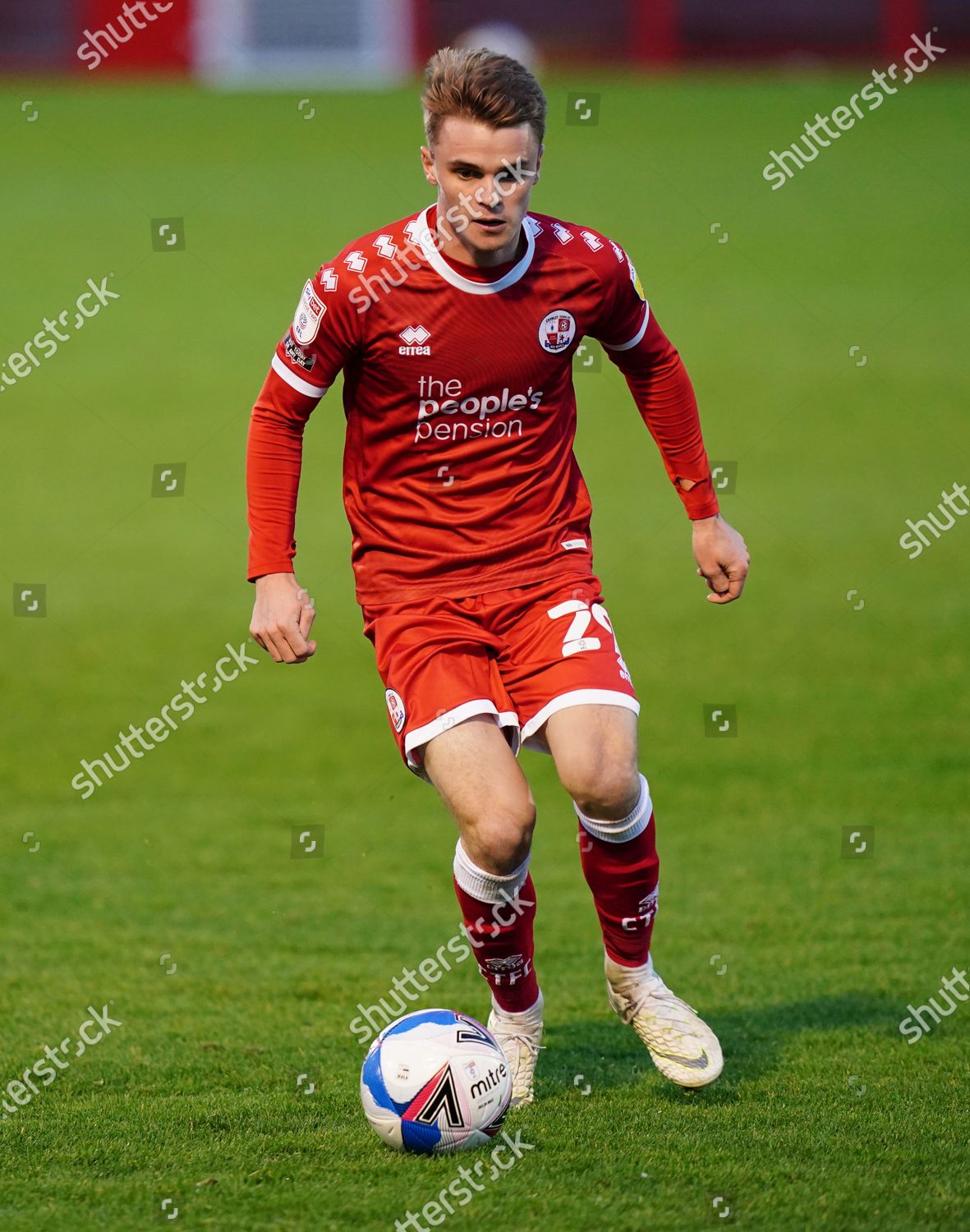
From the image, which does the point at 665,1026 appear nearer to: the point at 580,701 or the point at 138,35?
the point at 580,701

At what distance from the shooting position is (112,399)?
18.5 meters

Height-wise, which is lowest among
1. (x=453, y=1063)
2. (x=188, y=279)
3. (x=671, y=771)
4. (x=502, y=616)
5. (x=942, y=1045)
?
(x=188, y=279)

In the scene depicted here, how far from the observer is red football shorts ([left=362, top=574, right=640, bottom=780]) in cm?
458

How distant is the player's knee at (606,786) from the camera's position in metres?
4.50

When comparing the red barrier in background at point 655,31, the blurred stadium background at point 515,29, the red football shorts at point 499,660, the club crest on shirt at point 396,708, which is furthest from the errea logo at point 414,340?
the red barrier in background at point 655,31

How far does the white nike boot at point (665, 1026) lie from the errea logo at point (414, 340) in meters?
1.79

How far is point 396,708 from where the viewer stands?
4.66 metres

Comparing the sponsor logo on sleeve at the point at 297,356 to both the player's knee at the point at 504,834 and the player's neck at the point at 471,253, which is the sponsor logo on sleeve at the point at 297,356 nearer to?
the player's neck at the point at 471,253

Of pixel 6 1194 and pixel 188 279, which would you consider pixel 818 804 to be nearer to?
pixel 6 1194

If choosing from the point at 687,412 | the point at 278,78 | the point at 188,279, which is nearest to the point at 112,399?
the point at 188,279

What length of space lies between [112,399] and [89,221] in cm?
616

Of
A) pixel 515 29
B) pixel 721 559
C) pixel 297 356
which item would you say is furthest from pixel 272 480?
pixel 515 29

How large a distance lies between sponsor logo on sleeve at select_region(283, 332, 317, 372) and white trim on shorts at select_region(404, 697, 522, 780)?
1.01 m

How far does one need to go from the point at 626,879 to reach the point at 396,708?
81cm
